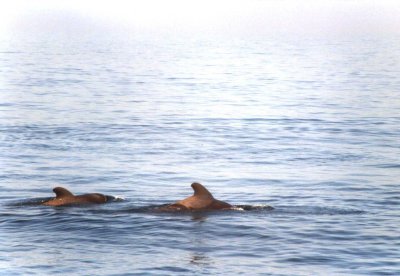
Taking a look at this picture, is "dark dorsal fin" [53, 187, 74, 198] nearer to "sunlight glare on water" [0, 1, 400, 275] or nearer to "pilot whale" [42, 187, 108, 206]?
"pilot whale" [42, 187, 108, 206]

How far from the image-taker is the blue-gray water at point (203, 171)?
2802 cm

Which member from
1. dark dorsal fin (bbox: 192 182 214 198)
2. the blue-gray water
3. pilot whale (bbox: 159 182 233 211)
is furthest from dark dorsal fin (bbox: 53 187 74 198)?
dark dorsal fin (bbox: 192 182 214 198)

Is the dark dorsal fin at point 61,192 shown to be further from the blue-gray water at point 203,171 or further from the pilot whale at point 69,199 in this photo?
the blue-gray water at point 203,171

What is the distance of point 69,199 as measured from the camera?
33.7 m

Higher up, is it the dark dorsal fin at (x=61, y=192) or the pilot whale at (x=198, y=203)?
the dark dorsal fin at (x=61, y=192)

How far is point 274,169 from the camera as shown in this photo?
41.5 metres

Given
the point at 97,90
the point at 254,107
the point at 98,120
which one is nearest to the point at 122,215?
the point at 98,120

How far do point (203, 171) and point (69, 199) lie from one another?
8.26 meters

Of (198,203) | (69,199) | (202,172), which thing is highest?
(202,172)

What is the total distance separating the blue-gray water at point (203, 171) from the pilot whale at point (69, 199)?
1.56 ft

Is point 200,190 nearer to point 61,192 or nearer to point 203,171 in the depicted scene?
point 61,192

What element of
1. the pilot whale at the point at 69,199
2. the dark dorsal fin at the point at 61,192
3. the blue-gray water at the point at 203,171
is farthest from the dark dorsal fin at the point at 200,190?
the dark dorsal fin at the point at 61,192

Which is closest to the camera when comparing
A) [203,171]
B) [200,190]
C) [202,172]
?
[200,190]

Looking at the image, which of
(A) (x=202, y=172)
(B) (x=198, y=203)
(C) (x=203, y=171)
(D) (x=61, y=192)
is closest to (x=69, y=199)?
(D) (x=61, y=192)
